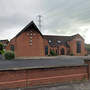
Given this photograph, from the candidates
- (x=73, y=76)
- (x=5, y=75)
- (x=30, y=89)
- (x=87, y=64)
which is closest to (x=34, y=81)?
(x=30, y=89)

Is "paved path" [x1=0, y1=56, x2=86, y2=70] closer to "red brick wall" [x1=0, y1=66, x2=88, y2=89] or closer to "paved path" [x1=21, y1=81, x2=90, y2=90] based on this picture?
"red brick wall" [x1=0, y1=66, x2=88, y2=89]

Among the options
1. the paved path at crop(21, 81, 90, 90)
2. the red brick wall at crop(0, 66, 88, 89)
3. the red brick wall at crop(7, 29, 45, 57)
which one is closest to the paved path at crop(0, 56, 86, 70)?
the red brick wall at crop(0, 66, 88, 89)

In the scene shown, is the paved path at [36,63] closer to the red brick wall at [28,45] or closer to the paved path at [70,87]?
the paved path at [70,87]

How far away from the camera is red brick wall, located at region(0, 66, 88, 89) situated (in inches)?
185

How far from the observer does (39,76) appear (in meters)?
5.24

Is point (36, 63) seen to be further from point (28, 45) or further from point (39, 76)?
point (28, 45)

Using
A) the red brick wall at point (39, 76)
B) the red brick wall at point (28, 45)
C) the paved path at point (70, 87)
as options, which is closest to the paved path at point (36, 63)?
the red brick wall at point (39, 76)


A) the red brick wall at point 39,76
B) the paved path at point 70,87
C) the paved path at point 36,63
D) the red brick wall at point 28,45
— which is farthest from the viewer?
the red brick wall at point 28,45

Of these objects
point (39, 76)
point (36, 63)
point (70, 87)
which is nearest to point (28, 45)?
point (36, 63)

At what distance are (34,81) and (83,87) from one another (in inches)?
106

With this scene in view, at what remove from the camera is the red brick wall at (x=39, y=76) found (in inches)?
185

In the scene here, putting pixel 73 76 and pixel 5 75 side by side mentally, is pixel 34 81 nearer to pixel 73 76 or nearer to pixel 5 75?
pixel 5 75

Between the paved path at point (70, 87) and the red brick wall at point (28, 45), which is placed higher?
the red brick wall at point (28, 45)

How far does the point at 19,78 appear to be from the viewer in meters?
4.88
